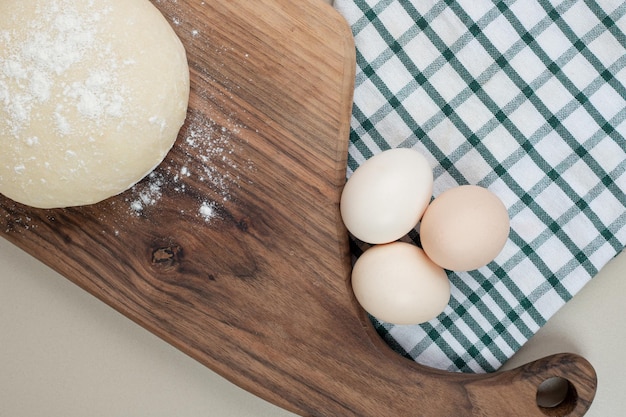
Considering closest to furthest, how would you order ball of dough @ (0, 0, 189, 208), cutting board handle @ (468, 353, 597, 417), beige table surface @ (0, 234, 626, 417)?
ball of dough @ (0, 0, 189, 208) < cutting board handle @ (468, 353, 597, 417) < beige table surface @ (0, 234, 626, 417)

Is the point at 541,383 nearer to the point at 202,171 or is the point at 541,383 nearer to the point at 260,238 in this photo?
the point at 260,238

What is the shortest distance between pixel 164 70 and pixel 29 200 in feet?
0.73

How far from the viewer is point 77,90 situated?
0.72m

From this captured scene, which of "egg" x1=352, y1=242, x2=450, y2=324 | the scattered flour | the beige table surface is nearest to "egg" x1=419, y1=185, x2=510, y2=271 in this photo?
"egg" x1=352, y1=242, x2=450, y2=324

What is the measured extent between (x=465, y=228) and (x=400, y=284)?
0.10m

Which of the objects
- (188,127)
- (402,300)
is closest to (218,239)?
(188,127)

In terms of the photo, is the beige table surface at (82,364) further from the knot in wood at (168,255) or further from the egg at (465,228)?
the egg at (465,228)

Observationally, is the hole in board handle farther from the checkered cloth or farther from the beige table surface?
the beige table surface

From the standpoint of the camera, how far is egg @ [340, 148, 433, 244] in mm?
763

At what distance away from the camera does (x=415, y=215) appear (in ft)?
2.56

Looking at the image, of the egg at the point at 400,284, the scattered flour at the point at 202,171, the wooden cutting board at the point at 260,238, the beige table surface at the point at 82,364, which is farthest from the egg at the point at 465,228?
the beige table surface at the point at 82,364

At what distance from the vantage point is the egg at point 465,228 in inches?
29.5

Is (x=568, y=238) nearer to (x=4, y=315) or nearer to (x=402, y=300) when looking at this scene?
(x=402, y=300)

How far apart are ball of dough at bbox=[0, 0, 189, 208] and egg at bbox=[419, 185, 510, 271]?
34 cm
